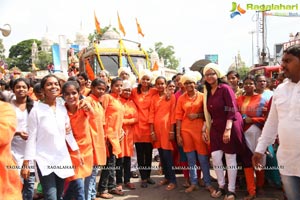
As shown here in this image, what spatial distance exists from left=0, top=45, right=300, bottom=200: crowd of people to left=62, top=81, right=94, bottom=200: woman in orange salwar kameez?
0.01 metres

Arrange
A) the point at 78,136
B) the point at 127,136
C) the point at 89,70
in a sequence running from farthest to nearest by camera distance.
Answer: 1. the point at 89,70
2. the point at 127,136
3. the point at 78,136

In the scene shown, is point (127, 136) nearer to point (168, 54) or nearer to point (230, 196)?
point (230, 196)

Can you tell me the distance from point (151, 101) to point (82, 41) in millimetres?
68841

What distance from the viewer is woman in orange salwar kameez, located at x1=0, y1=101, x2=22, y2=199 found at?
7.46ft

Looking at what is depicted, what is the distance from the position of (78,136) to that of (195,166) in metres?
2.11

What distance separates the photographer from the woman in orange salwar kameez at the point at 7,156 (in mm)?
2273

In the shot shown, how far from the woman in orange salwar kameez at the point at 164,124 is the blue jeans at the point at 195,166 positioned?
33 centimetres

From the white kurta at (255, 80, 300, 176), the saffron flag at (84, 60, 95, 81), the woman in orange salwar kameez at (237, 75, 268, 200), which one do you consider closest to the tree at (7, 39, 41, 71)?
the saffron flag at (84, 60, 95, 81)

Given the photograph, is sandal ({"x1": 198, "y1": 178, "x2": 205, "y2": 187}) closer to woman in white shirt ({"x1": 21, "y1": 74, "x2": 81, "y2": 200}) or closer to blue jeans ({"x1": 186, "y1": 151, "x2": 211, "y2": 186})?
blue jeans ({"x1": 186, "y1": 151, "x2": 211, "y2": 186})

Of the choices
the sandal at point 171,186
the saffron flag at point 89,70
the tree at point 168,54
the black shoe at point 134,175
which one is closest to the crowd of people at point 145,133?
the sandal at point 171,186

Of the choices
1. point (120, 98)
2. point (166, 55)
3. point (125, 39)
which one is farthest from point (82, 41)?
point (120, 98)

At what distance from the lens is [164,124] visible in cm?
521

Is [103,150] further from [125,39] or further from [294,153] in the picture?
[125,39]

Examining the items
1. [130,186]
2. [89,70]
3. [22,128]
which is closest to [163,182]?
[130,186]
